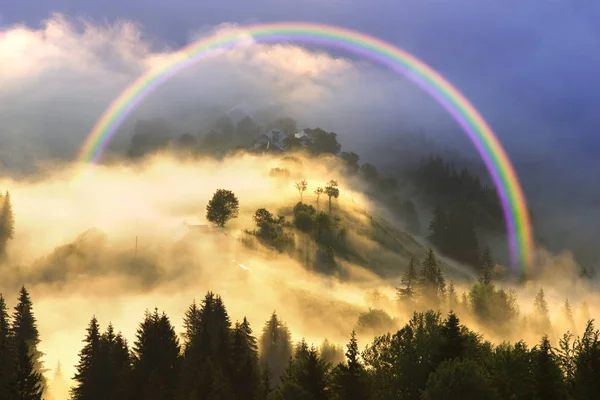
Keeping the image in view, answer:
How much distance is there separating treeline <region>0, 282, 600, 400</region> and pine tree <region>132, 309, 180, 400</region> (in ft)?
0.34

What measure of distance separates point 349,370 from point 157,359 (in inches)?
955

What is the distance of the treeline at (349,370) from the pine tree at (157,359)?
0.10m

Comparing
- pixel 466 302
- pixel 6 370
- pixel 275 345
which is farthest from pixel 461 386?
pixel 466 302

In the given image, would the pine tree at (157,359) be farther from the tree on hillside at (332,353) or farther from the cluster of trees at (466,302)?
the cluster of trees at (466,302)

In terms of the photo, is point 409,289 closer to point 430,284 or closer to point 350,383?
point 430,284

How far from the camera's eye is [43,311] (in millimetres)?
146250

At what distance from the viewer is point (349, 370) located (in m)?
45.6

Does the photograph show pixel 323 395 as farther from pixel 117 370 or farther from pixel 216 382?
pixel 117 370

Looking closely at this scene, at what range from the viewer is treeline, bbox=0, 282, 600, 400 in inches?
1693

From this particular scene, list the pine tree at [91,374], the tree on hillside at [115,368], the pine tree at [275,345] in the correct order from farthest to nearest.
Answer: the pine tree at [275,345] → the pine tree at [91,374] → the tree on hillside at [115,368]

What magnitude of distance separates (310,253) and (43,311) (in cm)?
8618

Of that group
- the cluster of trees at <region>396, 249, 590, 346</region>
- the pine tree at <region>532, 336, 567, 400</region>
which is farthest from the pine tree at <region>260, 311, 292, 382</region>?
the pine tree at <region>532, 336, 567, 400</region>

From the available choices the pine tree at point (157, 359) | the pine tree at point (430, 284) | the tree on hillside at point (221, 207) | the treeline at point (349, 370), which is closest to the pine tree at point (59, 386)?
the treeline at point (349, 370)

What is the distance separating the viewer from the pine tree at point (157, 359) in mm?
58250
